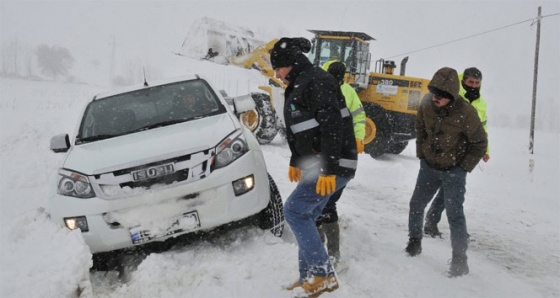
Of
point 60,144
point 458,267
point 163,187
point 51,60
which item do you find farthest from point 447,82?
point 51,60

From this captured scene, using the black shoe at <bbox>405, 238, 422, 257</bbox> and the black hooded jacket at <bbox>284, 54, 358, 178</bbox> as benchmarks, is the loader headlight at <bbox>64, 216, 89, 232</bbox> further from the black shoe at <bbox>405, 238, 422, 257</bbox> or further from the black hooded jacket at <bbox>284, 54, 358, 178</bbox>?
the black shoe at <bbox>405, 238, 422, 257</bbox>

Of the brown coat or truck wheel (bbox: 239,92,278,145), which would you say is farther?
truck wheel (bbox: 239,92,278,145)

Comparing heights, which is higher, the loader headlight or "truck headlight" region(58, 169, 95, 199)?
"truck headlight" region(58, 169, 95, 199)

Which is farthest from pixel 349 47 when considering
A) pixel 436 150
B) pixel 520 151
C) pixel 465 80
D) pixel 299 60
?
pixel 520 151

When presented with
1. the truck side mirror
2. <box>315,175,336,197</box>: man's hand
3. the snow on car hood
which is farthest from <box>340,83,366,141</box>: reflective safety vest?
the truck side mirror

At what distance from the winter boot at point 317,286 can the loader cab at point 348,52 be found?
797 cm

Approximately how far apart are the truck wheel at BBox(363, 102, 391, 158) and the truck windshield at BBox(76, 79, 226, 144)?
20.8 feet

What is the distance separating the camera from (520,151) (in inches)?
756

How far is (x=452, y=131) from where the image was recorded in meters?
3.49

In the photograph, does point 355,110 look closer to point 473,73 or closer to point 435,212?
point 473,73

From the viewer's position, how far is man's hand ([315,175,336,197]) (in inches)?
107

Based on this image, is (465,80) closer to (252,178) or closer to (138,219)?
(252,178)

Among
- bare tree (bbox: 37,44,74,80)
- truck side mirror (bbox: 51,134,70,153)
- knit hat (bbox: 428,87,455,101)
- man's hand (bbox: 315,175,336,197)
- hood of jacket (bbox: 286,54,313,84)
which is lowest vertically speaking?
man's hand (bbox: 315,175,336,197)

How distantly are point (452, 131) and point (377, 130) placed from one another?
7.18m
